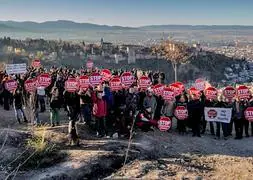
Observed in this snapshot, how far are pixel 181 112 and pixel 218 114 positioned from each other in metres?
1.51

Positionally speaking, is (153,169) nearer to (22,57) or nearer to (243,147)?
(243,147)

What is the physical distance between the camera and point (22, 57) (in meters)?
74.2

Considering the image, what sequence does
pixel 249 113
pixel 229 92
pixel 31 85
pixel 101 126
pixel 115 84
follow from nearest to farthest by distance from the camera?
pixel 101 126
pixel 115 84
pixel 31 85
pixel 249 113
pixel 229 92

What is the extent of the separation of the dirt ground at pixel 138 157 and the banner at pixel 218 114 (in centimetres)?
87

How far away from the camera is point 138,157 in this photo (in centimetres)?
1744

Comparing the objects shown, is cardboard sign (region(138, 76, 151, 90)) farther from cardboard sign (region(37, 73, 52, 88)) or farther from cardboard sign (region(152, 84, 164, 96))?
cardboard sign (region(37, 73, 52, 88))

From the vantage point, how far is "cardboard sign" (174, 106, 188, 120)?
21219mm

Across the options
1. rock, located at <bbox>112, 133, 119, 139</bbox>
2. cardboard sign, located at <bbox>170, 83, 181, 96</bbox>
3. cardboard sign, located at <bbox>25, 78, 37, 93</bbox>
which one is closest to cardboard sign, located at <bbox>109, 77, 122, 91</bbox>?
rock, located at <bbox>112, 133, 119, 139</bbox>

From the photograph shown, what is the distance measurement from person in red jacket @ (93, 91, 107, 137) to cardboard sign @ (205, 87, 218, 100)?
4295mm

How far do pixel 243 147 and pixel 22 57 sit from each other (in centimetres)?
5663

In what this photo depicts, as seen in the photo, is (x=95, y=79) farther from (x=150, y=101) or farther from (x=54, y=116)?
(x=150, y=101)

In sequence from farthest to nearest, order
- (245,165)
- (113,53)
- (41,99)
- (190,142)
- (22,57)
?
(113,53), (22,57), (41,99), (190,142), (245,165)

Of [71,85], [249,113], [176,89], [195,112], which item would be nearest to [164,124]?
[195,112]

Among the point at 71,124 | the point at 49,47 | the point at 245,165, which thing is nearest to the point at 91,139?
the point at 71,124
